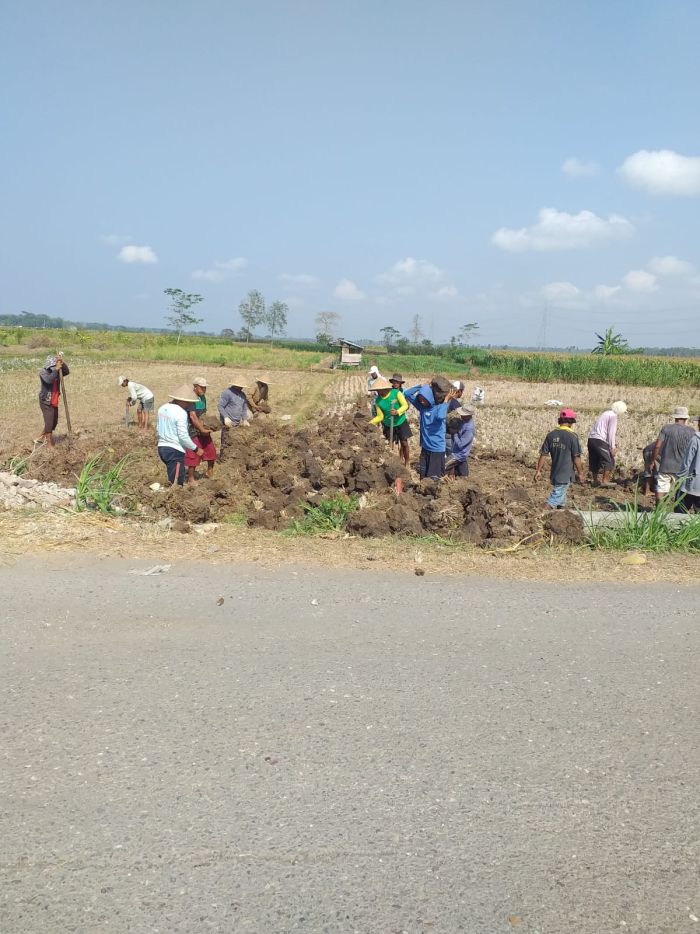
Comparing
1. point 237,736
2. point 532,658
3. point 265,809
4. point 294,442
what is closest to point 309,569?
point 532,658

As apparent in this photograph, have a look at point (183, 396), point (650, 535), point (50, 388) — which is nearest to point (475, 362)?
point (50, 388)

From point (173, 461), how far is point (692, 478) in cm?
592

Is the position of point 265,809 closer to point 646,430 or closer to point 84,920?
point 84,920

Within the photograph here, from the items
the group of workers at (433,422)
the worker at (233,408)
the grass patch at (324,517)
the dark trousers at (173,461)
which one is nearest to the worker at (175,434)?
the dark trousers at (173,461)

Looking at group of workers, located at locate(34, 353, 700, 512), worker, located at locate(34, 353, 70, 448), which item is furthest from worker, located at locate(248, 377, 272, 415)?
worker, located at locate(34, 353, 70, 448)

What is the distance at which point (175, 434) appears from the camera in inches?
313

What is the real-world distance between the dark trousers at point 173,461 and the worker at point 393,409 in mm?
3639

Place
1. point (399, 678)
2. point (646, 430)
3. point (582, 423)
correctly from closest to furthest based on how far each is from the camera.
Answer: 1. point (399, 678)
2. point (646, 430)
3. point (582, 423)

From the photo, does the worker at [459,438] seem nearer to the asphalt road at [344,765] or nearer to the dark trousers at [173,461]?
the dark trousers at [173,461]

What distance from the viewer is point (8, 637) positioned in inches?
172

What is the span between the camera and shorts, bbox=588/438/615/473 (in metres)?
10.4

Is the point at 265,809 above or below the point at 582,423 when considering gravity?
below

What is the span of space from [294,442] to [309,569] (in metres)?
6.40

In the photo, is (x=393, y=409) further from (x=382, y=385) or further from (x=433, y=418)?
(x=433, y=418)
